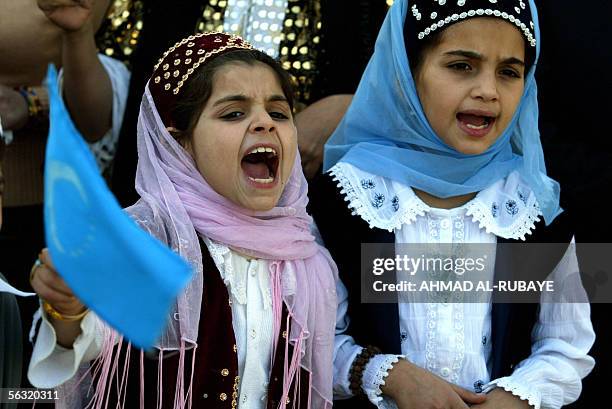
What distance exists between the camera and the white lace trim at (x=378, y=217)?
9.76 ft

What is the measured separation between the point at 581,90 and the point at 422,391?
1650 millimetres

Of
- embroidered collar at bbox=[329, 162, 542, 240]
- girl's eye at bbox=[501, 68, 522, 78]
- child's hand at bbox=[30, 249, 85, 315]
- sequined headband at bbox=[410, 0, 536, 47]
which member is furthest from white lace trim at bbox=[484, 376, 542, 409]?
child's hand at bbox=[30, 249, 85, 315]

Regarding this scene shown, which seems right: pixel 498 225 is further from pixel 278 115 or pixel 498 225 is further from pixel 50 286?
pixel 50 286

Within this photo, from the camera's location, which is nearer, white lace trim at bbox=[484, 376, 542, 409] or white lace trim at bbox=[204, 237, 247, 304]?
white lace trim at bbox=[204, 237, 247, 304]

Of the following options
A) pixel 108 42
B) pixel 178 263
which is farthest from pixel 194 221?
pixel 108 42

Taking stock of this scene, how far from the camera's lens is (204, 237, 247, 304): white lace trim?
2646mm


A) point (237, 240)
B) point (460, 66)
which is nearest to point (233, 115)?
point (237, 240)

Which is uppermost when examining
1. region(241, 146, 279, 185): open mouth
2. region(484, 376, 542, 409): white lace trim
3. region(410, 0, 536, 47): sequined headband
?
region(410, 0, 536, 47): sequined headband

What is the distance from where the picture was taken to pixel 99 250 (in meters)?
1.81

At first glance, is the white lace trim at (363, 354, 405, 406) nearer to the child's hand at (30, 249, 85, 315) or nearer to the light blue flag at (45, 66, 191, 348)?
the child's hand at (30, 249, 85, 315)

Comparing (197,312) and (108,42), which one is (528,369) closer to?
(197,312)

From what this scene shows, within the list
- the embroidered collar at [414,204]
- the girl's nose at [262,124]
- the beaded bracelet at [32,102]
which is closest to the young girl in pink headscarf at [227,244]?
the girl's nose at [262,124]

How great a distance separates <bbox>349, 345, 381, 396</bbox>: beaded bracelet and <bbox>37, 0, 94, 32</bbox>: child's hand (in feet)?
4.54

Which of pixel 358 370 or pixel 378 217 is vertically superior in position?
pixel 378 217
